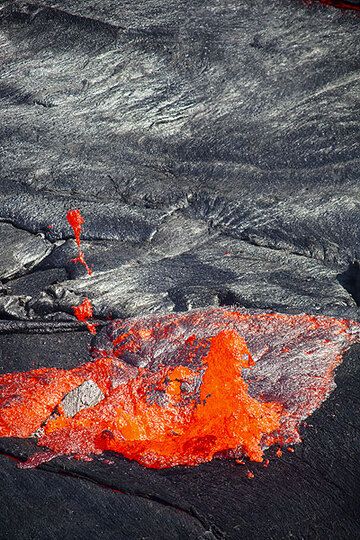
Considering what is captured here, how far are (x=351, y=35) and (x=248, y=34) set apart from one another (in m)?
0.57

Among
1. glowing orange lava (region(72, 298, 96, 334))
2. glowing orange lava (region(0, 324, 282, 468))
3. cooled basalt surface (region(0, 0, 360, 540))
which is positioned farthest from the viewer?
glowing orange lava (region(72, 298, 96, 334))

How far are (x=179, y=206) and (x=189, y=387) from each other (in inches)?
45.0

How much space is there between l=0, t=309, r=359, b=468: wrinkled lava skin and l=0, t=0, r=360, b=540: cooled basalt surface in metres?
0.06

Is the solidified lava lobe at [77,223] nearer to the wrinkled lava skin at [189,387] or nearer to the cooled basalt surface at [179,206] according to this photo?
the cooled basalt surface at [179,206]

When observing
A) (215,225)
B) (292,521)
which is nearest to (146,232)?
(215,225)

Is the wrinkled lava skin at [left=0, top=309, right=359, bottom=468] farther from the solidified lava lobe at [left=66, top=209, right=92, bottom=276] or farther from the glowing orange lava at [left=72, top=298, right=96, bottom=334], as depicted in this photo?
the solidified lava lobe at [left=66, top=209, right=92, bottom=276]

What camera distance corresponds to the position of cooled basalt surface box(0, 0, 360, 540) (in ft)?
7.43

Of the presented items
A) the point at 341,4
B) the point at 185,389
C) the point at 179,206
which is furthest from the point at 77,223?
the point at 341,4

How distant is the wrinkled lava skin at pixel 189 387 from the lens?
247cm

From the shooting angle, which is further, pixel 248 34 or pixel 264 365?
pixel 248 34

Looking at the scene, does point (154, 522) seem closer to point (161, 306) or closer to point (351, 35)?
point (161, 306)

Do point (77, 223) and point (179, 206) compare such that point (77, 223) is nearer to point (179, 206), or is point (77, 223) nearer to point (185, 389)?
point (179, 206)

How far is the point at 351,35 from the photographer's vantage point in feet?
12.7

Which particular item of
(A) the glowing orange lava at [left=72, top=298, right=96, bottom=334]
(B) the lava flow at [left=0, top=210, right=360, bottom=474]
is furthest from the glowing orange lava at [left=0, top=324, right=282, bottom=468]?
(A) the glowing orange lava at [left=72, top=298, right=96, bottom=334]
